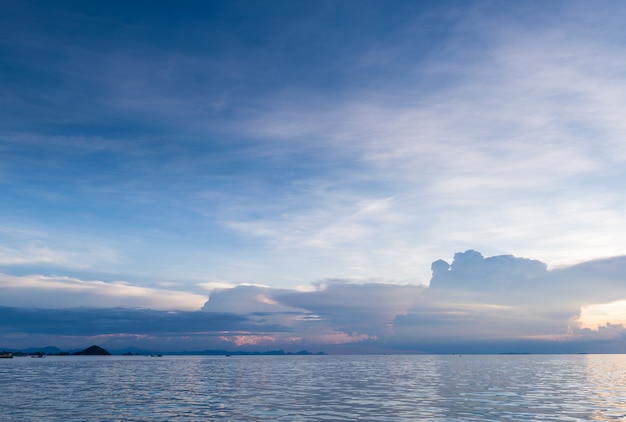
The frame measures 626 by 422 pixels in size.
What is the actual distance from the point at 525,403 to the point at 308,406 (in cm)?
2499

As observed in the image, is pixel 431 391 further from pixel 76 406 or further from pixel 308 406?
pixel 76 406

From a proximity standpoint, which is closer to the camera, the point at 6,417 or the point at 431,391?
the point at 6,417

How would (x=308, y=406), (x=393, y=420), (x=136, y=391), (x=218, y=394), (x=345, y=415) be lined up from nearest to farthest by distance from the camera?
1. (x=393, y=420)
2. (x=345, y=415)
3. (x=308, y=406)
4. (x=218, y=394)
5. (x=136, y=391)

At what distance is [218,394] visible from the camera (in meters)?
71.3

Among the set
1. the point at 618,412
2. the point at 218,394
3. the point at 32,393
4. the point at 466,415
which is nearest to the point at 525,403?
the point at 618,412

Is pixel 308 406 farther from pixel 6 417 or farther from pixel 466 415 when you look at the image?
pixel 6 417

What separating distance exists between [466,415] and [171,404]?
108ft

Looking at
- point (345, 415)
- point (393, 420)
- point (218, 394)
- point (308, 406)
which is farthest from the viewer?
point (218, 394)

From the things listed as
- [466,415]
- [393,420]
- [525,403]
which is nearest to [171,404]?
[393,420]

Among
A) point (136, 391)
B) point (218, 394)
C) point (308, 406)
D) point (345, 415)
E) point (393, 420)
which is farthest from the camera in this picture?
point (136, 391)

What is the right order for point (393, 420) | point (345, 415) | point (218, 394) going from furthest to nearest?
point (218, 394) → point (345, 415) → point (393, 420)

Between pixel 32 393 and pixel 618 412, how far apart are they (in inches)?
2928

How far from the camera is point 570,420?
149 ft

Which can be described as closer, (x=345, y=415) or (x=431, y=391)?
(x=345, y=415)
